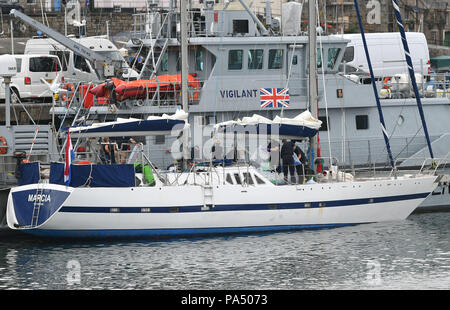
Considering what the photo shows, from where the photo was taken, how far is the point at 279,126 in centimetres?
2880

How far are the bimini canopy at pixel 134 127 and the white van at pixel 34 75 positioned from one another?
34.3 ft

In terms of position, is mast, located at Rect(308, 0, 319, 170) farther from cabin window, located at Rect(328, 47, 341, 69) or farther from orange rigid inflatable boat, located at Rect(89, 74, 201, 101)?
cabin window, located at Rect(328, 47, 341, 69)

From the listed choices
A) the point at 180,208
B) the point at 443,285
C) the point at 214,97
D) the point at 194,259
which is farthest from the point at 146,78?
the point at 443,285

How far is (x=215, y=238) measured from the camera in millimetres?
27547

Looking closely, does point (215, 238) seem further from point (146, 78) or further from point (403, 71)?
point (403, 71)

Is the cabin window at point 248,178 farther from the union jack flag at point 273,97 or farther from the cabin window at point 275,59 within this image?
the cabin window at point 275,59

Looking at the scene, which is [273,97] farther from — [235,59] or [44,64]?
[44,64]

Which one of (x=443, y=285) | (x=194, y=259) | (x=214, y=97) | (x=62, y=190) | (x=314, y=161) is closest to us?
(x=443, y=285)

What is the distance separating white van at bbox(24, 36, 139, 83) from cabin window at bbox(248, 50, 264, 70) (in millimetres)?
4684

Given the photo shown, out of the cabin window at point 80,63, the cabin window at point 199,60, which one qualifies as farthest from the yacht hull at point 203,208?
the cabin window at point 80,63

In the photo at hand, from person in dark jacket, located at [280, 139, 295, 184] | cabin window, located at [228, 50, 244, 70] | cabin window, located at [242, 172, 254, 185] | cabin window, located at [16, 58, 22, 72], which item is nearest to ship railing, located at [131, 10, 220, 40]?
cabin window, located at [228, 50, 244, 70]

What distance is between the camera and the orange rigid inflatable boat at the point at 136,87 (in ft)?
104

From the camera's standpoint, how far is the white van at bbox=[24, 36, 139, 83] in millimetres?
39719
